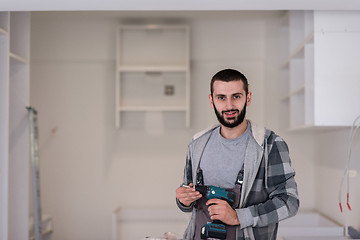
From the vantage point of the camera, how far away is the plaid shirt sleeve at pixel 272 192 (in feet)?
6.59

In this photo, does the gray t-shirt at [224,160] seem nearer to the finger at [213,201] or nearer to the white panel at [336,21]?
the finger at [213,201]

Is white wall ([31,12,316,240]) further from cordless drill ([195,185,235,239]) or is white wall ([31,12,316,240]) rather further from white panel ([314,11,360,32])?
cordless drill ([195,185,235,239])

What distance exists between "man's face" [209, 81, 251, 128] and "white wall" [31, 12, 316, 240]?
225 cm

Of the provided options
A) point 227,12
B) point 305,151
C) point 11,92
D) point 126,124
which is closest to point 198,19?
point 227,12

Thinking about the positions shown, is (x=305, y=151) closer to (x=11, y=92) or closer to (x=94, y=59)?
(x=94, y=59)

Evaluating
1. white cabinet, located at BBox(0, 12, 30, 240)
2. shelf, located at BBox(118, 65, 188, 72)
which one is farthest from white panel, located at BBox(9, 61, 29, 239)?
shelf, located at BBox(118, 65, 188, 72)

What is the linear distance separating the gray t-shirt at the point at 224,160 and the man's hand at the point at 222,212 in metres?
0.16

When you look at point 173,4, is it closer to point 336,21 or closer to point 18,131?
point 336,21

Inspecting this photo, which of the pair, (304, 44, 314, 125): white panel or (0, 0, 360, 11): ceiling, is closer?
(0, 0, 360, 11): ceiling

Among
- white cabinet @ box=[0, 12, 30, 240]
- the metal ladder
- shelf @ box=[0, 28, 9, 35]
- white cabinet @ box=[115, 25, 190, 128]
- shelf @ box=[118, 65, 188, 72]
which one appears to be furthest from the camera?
white cabinet @ box=[115, 25, 190, 128]

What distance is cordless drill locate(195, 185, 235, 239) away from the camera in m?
2.05

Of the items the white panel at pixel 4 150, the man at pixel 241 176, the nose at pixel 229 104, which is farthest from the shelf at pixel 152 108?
the nose at pixel 229 104

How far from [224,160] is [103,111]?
2.46 m

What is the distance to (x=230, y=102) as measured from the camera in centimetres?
211
